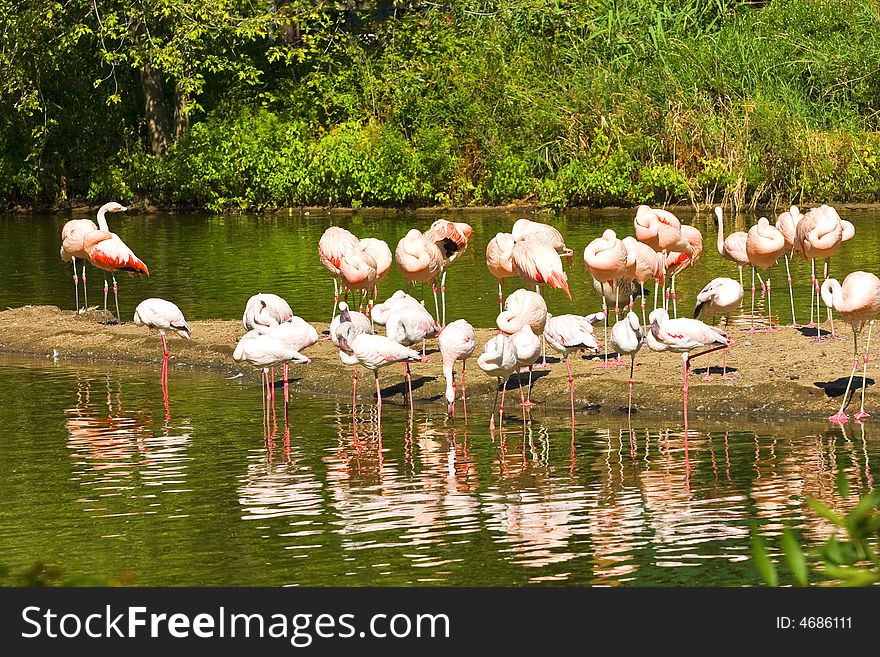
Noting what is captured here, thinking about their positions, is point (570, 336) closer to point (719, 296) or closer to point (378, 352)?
point (378, 352)

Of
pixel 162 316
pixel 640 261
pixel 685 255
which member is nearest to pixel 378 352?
pixel 162 316

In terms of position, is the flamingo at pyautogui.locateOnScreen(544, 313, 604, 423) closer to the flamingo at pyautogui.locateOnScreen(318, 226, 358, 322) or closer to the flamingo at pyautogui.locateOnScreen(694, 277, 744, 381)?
the flamingo at pyautogui.locateOnScreen(694, 277, 744, 381)

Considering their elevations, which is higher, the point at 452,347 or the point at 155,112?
the point at 155,112

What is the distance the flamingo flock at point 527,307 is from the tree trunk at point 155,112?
15.9 m

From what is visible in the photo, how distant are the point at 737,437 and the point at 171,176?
2114cm

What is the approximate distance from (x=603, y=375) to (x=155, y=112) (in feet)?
68.8

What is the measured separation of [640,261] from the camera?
38.7 feet

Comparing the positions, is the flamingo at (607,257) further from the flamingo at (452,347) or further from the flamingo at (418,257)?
the flamingo at (418,257)

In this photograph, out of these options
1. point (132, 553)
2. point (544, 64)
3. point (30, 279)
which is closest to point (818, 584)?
point (132, 553)

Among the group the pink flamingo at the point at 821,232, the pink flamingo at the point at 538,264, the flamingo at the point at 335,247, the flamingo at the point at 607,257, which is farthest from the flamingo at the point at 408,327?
the pink flamingo at the point at 821,232

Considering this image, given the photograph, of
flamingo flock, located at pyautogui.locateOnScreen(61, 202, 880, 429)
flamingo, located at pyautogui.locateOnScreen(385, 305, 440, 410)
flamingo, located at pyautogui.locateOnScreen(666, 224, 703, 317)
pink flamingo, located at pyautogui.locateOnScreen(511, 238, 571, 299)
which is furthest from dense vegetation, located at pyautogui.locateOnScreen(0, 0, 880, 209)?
flamingo, located at pyautogui.locateOnScreen(385, 305, 440, 410)

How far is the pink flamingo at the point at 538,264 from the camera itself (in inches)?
451
